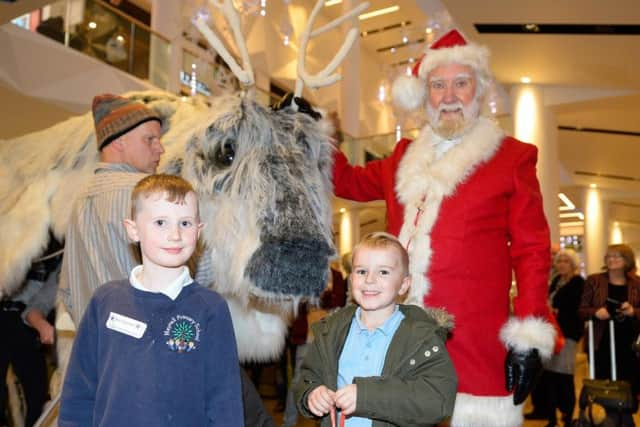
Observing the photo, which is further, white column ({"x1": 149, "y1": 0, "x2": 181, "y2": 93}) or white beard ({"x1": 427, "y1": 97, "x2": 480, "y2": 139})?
white column ({"x1": 149, "y1": 0, "x2": 181, "y2": 93})

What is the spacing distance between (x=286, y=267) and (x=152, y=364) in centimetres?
61

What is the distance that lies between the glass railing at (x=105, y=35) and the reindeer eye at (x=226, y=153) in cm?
486

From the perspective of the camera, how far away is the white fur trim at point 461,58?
8.02 feet

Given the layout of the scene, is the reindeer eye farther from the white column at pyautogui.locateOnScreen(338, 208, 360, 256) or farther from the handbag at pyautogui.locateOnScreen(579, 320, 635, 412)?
the white column at pyautogui.locateOnScreen(338, 208, 360, 256)

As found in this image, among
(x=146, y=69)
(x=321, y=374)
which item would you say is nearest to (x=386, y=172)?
(x=321, y=374)

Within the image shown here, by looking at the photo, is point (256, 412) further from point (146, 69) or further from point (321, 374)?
point (146, 69)

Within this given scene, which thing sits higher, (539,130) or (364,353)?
(539,130)

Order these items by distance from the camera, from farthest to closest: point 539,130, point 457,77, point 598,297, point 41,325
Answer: point 539,130 < point 598,297 < point 41,325 < point 457,77

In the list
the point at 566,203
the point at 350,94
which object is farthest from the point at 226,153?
the point at 566,203

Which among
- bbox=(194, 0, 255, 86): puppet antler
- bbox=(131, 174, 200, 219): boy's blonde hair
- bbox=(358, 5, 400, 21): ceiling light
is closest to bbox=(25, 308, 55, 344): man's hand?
bbox=(194, 0, 255, 86): puppet antler

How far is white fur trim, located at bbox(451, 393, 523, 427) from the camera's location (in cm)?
205

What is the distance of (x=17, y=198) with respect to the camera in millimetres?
2816

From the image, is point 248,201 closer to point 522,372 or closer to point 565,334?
point 522,372

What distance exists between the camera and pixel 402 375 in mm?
1663
